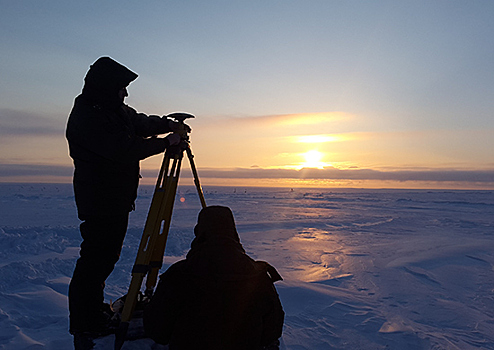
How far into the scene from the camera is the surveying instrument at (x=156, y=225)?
218cm

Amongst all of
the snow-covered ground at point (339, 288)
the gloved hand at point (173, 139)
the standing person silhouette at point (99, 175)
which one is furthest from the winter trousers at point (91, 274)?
the gloved hand at point (173, 139)

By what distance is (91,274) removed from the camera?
2.24 metres

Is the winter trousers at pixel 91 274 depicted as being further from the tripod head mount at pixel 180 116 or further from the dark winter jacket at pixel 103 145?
the tripod head mount at pixel 180 116

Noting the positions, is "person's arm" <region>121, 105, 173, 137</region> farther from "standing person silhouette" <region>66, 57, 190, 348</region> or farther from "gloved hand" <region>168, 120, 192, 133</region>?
"standing person silhouette" <region>66, 57, 190, 348</region>

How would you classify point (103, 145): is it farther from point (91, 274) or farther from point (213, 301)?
point (213, 301)

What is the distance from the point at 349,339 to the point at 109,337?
2760 millimetres

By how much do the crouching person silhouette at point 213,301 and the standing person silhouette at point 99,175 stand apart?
0.78 metres

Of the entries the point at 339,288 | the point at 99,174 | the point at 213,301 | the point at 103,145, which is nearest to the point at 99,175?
the point at 99,174

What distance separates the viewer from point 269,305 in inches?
67.8

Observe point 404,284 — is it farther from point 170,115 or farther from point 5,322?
point 5,322

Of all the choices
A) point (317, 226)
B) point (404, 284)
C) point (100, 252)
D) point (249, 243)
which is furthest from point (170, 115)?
point (317, 226)

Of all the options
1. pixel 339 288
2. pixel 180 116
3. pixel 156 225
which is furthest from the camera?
pixel 339 288

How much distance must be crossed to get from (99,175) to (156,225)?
0.53 m

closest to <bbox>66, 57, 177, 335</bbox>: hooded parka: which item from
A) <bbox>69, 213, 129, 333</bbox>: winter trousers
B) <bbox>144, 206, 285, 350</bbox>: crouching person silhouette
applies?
<bbox>69, 213, 129, 333</bbox>: winter trousers
